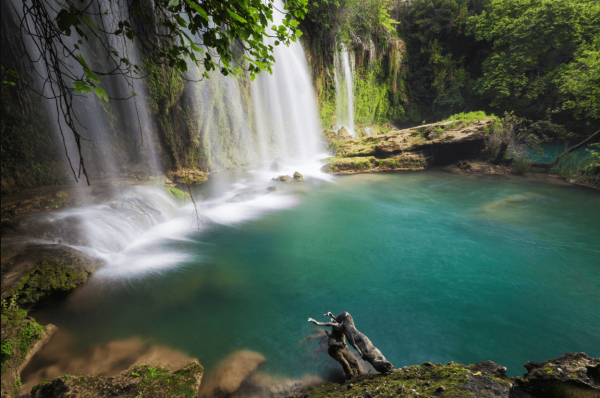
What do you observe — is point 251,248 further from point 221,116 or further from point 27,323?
point 221,116

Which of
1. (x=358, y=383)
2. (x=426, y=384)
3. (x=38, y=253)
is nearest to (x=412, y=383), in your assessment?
(x=426, y=384)

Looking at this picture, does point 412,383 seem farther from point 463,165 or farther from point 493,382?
point 463,165

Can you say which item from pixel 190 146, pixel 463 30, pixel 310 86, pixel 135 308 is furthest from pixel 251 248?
pixel 463 30

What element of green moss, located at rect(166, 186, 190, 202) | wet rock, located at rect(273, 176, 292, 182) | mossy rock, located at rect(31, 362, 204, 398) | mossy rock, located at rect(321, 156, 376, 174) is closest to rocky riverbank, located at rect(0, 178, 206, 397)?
mossy rock, located at rect(31, 362, 204, 398)

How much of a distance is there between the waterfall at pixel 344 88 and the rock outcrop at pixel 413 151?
707cm

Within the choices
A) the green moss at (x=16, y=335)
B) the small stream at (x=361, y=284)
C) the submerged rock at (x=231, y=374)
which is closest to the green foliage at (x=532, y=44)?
the small stream at (x=361, y=284)

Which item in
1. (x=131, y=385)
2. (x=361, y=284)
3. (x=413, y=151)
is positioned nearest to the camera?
(x=131, y=385)

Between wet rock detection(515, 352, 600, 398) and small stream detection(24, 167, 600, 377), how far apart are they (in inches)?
73.2

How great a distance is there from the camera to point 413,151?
15359 mm

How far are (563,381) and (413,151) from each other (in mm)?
14938

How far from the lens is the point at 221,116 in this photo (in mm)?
13445

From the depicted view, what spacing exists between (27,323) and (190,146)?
9.54 metres

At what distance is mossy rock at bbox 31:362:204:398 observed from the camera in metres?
2.72

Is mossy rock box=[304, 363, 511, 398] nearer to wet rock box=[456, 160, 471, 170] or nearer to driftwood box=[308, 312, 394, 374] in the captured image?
→ driftwood box=[308, 312, 394, 374]
